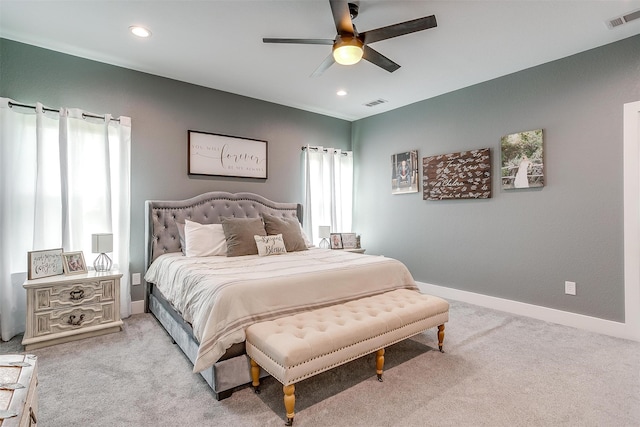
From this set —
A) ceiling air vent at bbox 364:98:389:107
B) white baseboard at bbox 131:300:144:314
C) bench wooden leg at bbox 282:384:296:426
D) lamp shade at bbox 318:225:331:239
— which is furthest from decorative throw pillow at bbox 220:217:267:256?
ceiling air vent at bbox 364:98:389:107

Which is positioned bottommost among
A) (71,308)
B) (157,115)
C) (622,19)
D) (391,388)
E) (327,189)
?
(391,388)

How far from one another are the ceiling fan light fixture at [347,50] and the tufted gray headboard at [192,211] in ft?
7.92

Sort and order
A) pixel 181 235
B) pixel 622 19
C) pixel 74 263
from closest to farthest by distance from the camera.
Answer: pixel 622 19
pixel 74 263
pixel 181 235

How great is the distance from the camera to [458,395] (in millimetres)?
2053

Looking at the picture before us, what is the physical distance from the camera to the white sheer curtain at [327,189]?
5.06 meters

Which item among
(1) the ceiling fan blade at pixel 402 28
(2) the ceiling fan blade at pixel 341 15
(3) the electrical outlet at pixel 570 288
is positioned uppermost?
(2) the ceiling fan blade at pixel 341 15

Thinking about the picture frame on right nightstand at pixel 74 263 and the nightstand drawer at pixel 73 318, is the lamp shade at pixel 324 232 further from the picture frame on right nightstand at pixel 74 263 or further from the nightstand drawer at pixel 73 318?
the picture frame on right nightstand at pixel 74 263

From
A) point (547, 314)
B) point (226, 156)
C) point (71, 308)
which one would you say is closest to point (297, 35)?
point (226, 156)

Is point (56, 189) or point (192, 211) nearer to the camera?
point (56, 189)

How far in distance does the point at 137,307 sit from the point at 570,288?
468 centimetres

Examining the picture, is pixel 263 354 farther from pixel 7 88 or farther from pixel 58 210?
pixel 7 88

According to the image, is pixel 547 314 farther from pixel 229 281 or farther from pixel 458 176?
pixel 229 281

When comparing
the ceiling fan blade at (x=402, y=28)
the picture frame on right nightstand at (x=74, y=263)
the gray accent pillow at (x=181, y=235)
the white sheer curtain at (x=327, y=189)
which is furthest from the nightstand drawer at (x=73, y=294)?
the ceiling fan blade at (x=402, y=28)

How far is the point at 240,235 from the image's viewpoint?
→ 357 cm
